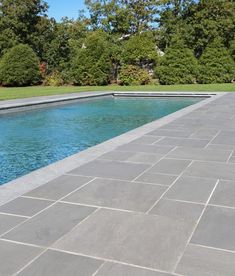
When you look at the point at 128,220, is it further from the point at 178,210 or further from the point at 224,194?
the point at 224,194

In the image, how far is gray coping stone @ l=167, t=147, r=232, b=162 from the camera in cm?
467

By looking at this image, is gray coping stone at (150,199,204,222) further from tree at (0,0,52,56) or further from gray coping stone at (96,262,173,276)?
tree at (0,0,52,56)

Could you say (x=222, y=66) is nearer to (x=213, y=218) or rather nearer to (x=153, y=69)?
(x=153, y=69)

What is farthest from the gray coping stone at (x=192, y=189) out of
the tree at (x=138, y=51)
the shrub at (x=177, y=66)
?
the tree at (x=138, y=51)

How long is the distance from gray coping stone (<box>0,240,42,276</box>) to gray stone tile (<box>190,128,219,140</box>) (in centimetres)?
414

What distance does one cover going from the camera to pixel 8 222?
2801 millimetres

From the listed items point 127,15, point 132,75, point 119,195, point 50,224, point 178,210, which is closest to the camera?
point 50,224

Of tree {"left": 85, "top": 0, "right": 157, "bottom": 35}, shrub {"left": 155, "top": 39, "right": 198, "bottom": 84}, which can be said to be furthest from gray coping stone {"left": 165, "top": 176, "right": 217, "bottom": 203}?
tree {"left": 85, "top": 0, "right": 157, "bottom": 35}

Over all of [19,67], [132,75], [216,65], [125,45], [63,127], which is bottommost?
[63,127]

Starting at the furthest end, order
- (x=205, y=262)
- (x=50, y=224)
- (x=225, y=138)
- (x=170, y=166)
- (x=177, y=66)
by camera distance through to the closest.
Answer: (x=177, y=66) → (x=225, y=138) → (x=170, y=166) → (x=50, y=224) → (x=205, y=262)

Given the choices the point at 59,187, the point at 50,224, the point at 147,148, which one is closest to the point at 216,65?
the point at 147,148

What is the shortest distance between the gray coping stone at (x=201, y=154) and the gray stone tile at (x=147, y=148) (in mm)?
136

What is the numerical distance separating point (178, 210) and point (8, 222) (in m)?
1.26

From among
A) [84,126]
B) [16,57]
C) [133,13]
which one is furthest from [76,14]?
[84,126]
